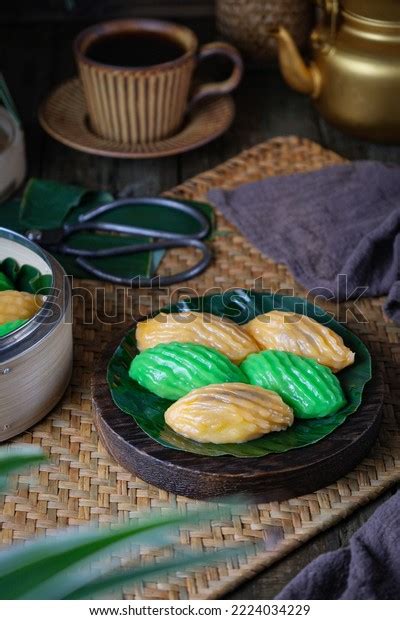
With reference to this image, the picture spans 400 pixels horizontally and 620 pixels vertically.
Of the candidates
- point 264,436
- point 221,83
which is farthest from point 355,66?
point 264,436

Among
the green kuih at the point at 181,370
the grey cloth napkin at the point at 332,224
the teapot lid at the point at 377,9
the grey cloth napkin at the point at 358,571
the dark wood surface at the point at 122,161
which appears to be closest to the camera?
the grey cloth napkin at the point at 358,571

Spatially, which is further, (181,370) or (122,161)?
(122,161)

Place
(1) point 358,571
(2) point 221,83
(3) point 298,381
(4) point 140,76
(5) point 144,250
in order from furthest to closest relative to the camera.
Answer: (2) point 221,83, (4) point 140,76, (5) point 144,250, (3) point 298,381, (1) point 358,571

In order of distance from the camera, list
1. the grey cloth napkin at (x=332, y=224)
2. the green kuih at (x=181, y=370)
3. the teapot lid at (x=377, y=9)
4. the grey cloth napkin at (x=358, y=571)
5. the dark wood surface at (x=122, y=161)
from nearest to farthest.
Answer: the grey cloth napkin at (x=358, y=571) < the green kuih at (x=181, y=370) < the grey cloth napkin at (x=332, y=224) < the teapot lid at (x=377, y=9) < the dark wood surface at (x=122, y=161)

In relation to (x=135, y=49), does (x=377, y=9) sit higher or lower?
higher

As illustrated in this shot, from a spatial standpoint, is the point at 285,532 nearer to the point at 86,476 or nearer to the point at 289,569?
the point at 289,569

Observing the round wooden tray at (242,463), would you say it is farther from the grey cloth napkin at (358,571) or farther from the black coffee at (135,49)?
the black coffee at (135,49)

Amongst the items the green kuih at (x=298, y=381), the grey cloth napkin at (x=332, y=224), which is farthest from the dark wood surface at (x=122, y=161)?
the green kuih at (x=298, y=381)

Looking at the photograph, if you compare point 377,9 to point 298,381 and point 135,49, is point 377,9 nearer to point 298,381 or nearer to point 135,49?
point 135,49
